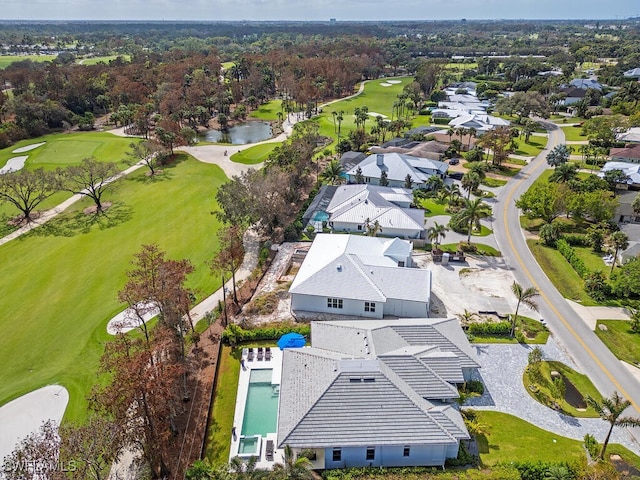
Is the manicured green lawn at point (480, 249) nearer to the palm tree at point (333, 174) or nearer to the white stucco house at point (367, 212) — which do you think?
the white stucco house at point (367, 212)

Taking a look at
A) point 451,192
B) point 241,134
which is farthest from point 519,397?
point 241,134

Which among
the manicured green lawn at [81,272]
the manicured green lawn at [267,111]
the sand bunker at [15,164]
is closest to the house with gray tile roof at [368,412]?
the manicured green lawn at [81,272]

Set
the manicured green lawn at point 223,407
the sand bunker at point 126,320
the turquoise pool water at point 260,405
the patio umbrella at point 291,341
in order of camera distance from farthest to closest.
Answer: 1. the sand bunker at point 126,320
2. the patio umbrella at point 291,341
3. the turquoise pool water at point 260,405
4. the manicured green lawn at point 223,407

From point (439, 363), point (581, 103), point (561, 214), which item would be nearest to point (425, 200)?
point (561, 214)

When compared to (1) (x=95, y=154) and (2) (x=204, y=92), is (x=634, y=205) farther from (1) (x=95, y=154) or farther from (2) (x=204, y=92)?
(2) (x=204, y=92)

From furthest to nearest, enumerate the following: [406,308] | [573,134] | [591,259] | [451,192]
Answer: [573,134]
[451,192]
[591,259]
[406,308]

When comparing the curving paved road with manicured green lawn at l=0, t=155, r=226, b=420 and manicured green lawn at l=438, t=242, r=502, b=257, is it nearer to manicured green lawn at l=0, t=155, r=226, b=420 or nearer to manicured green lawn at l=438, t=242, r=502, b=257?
manicured green lawn at l=438, t=242, r=502, b=257

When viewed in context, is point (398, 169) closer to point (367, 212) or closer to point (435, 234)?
point (367, 212)
